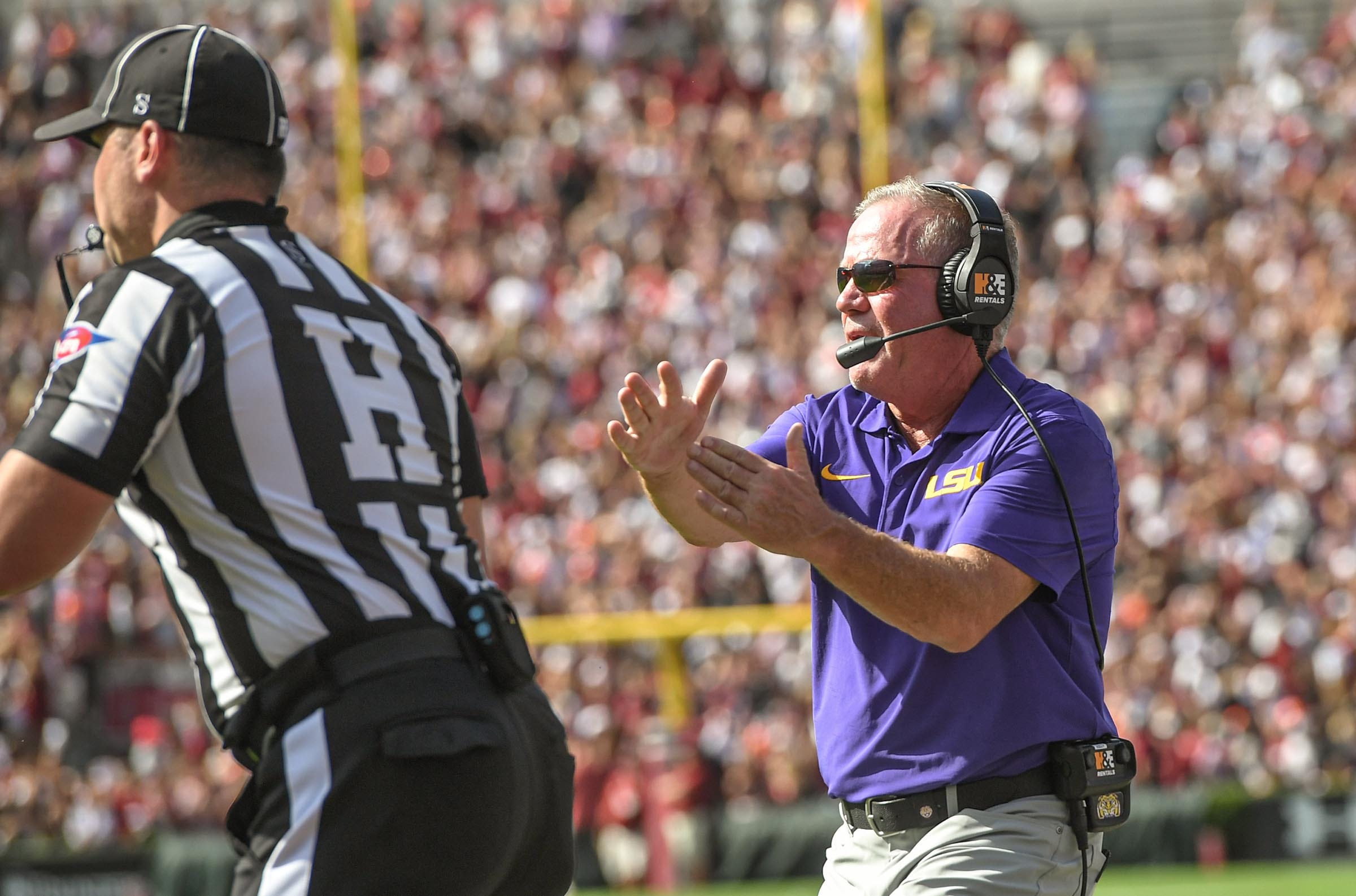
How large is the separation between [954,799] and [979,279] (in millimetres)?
944

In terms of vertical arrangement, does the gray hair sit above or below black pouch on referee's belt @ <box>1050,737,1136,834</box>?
above

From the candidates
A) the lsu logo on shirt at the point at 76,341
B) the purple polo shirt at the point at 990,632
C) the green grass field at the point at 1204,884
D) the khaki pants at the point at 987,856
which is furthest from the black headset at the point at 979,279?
the green grass field at the point at 1204,884

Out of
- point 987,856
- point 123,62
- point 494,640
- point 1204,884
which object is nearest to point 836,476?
point 987,856

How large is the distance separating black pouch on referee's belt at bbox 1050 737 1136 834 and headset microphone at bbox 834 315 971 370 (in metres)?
0.77

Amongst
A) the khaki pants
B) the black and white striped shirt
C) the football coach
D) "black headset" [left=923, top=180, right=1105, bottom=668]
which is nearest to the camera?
the black and white striped shirt

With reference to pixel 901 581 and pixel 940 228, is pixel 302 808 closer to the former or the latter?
pixel 901 581

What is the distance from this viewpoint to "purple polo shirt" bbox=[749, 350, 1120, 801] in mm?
3115

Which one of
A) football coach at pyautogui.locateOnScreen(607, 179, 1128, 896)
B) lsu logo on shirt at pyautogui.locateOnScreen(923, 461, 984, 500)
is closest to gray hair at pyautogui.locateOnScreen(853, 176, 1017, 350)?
football coach at pyautogui.locateOnScreen(607, 179, 1128, 896)

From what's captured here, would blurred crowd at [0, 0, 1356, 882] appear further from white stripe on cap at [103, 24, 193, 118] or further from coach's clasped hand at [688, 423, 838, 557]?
white stripe on cap at [103, 24, 193, 118]

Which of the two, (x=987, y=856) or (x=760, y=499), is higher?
(x=760, y=499)

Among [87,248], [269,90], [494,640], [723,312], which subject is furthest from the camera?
[723,312]

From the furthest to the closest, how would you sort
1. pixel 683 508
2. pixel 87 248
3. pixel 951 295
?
pixel 683 508
pixel 951 295
pixel 87 248

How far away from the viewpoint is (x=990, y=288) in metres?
3.35

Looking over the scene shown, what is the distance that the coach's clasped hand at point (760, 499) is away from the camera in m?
2.90
